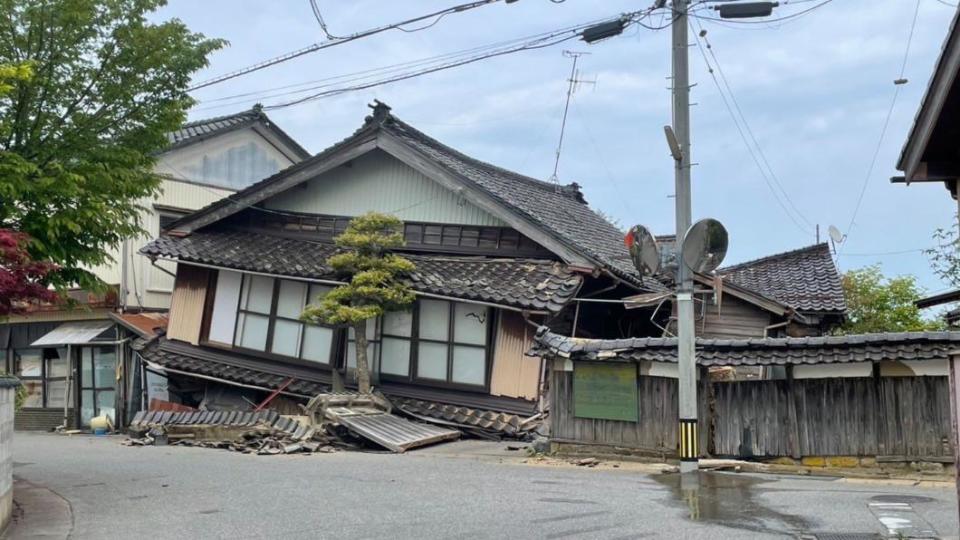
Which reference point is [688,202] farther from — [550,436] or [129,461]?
[129,461]

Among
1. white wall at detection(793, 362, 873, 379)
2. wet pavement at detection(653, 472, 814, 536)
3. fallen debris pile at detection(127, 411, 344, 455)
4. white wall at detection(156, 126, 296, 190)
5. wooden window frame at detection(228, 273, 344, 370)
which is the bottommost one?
wet pavement at detection(653, 472, 814, 536)

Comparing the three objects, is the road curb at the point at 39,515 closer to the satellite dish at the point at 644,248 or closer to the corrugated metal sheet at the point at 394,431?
the corrugated metal sheet at the point at 394,431

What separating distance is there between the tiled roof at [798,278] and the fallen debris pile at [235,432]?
9.92 m

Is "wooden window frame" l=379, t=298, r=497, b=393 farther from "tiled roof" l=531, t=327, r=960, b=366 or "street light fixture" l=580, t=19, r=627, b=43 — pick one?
"street light fixture" l=580, t=19, r=627, b=43

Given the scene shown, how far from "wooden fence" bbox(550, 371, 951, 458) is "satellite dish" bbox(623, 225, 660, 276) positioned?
6.48 ft

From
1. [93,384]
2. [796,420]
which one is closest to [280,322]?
[93,384]

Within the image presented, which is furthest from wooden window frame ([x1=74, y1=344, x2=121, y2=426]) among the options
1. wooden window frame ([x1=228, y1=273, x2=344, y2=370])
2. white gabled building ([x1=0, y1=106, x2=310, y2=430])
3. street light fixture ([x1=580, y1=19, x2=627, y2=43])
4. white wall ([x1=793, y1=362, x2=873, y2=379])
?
white wall ([x1=793, y1=362, x2=873, y2=379])

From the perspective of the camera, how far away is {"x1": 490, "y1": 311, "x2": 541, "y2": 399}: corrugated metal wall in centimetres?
1803

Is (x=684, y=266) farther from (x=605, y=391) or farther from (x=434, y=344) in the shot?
(x=434, y=344)

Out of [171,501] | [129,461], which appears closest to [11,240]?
[171,501]

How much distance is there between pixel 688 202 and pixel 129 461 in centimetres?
1022

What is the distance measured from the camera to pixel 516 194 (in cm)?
2219

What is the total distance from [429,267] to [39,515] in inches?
410

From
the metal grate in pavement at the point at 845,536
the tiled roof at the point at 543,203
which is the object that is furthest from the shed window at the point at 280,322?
the metal grate in pavement at the point at 845,536
